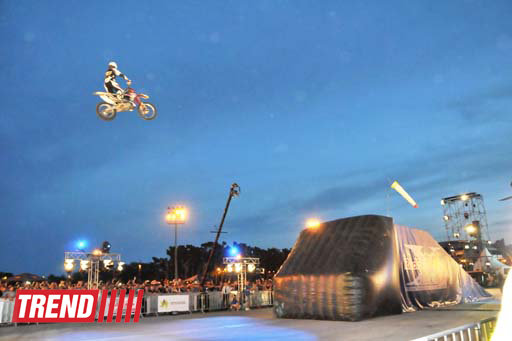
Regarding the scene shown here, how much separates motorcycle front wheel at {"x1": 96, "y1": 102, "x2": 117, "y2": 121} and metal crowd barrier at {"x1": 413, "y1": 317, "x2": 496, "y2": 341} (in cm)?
1118

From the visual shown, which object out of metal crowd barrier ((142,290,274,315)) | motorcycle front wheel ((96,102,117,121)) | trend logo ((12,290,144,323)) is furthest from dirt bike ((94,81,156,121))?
metal crowd barrier ((142,290,274,315))

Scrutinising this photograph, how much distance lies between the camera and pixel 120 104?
12508mm

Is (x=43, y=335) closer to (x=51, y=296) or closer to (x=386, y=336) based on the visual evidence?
(x=51, y=296)

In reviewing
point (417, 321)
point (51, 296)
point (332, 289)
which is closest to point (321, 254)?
point (332, 289)

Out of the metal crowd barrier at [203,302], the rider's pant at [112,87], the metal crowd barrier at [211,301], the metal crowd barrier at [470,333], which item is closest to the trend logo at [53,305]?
the metal crowd barrier at [203,302]

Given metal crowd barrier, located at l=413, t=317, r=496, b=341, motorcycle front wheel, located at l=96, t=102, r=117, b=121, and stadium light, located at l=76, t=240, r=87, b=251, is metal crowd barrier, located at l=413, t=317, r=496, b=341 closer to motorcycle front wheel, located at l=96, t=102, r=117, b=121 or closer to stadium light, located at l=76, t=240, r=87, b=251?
motorcycle front wheel, located at l=96, t=102, r=117, b=121

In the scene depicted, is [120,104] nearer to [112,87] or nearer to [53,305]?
[112,87]

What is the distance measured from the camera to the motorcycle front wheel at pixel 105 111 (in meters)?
13.0

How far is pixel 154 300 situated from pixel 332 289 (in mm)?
9435

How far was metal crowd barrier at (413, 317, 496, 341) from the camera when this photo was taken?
5.26 m

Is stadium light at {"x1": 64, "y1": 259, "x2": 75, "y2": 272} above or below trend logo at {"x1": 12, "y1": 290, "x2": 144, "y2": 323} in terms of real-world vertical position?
above

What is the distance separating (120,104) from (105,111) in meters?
0.89

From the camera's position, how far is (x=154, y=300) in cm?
1930

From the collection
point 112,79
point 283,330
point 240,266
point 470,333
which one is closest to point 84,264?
point 240,266
